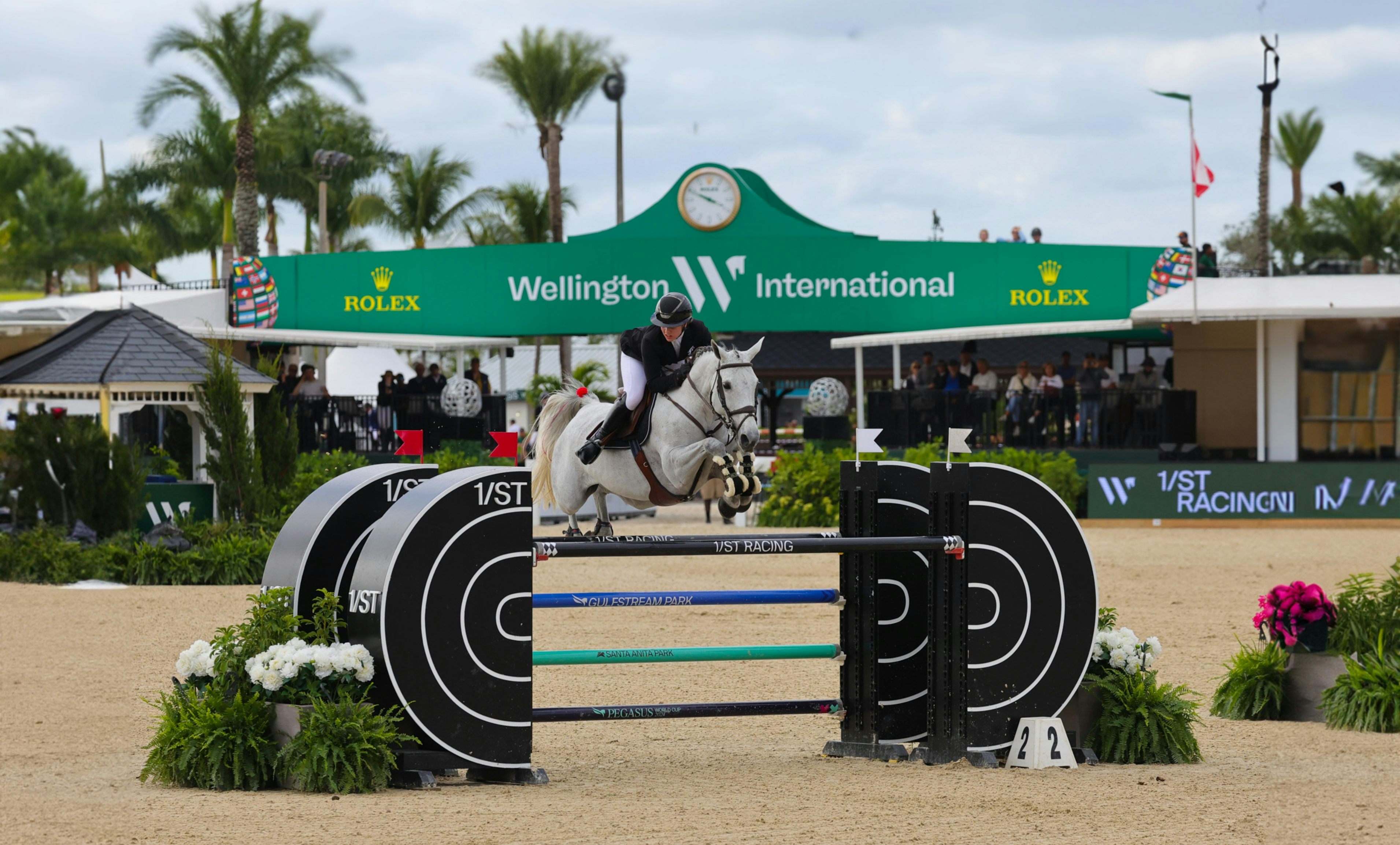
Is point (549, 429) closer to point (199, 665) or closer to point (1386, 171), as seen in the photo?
point (199, 665)

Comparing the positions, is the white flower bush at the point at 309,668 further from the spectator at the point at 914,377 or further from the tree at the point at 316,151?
the tree at the point at 316,151

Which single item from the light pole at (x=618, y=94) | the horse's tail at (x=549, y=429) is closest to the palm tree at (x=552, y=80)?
the light pole at (x=618, y=94)

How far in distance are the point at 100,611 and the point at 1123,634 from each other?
9.53m

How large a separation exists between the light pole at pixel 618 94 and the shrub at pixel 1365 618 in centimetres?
3460

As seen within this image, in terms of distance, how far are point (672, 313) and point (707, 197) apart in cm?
2077

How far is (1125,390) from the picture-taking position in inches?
949

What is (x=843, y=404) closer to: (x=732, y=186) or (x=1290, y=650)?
(x=732, y=186)

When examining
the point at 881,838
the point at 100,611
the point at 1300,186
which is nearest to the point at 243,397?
the point at 100,611

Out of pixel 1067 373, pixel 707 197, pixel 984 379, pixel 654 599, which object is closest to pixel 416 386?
pixel 707 197

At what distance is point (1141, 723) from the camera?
7.39 m

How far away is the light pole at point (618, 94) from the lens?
139 ft

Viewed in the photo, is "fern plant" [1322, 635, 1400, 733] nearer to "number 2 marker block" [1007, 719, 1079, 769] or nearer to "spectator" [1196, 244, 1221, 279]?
"number 2 marker block" [1007, 719, 1079, 769]

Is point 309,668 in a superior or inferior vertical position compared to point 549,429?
inferior

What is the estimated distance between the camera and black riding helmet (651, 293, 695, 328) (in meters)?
7.38
